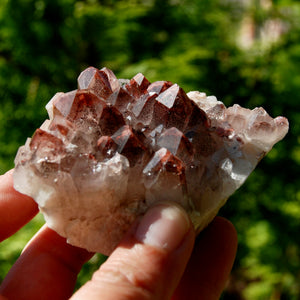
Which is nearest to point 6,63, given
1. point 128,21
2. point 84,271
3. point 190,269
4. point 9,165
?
point 9,165

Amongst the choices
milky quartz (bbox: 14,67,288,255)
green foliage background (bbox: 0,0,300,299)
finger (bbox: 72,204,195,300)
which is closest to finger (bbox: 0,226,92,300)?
milky quartz (bbox: 14,67,288,255)

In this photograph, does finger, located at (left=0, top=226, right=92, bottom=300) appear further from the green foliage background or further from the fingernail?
the green foliage background

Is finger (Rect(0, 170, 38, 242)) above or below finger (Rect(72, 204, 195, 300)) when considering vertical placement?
below

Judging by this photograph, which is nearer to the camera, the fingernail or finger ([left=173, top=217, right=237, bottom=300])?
the fingernail

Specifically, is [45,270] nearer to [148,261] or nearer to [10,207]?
[10,207]

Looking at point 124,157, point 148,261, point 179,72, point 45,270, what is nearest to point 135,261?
point 148,261
